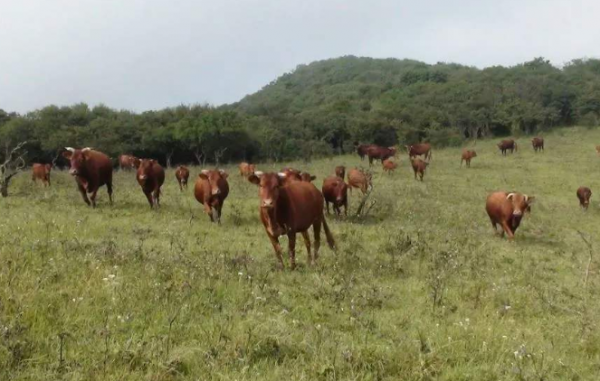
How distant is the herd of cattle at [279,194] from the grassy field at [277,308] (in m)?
0.76

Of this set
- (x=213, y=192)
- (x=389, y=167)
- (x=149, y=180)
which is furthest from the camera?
(x=389, y=167)

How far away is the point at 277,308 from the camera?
6.28 metres

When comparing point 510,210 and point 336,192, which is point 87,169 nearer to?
point 336,192

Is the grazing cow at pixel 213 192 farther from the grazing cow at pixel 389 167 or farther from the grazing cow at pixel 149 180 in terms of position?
the grazing cow at pixel 389 167

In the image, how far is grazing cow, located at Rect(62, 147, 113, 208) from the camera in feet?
53.0

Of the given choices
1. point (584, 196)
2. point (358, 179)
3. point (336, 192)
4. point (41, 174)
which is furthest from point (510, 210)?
point (41, 174)

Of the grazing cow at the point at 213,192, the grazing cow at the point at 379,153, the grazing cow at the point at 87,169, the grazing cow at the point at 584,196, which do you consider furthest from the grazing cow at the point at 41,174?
the grazing cow at the point at 584,196

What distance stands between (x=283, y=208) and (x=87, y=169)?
8976 millimetres

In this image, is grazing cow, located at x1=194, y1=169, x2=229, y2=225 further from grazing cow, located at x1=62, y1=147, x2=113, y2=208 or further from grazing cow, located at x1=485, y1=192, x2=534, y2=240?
grazing cow, located at x1=485, y1=192, x2=534, y2=240

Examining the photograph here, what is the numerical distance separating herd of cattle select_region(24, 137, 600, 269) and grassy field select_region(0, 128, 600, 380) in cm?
76

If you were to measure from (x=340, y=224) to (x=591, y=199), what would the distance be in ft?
62.0

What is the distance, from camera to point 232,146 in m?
59.0

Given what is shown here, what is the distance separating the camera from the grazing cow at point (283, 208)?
31.3 ft

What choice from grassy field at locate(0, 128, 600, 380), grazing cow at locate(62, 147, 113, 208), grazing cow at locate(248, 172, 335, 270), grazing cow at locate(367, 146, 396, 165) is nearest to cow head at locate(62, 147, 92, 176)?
grazing cow at locate(62, 147, 113, 208)
